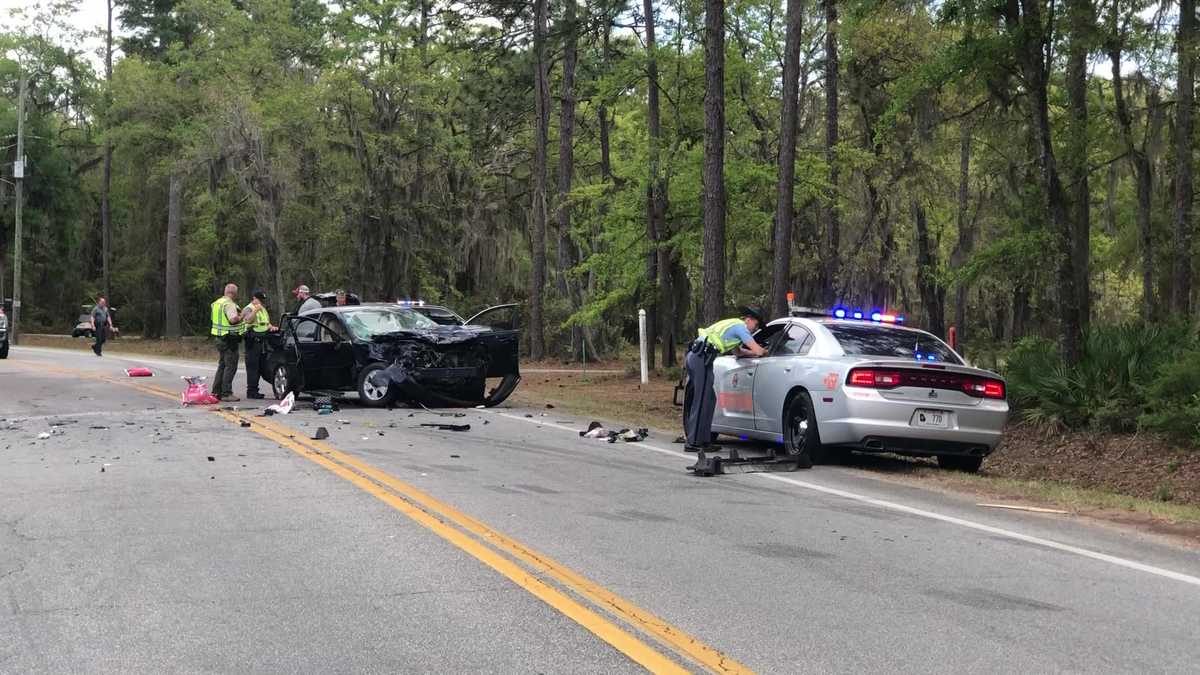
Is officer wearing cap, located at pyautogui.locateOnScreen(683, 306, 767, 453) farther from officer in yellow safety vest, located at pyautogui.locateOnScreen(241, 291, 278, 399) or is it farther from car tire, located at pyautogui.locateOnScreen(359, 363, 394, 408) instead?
officer in yellow safety vest, located at pyautogui.locateOnScreen(241, 291, 278, 399)

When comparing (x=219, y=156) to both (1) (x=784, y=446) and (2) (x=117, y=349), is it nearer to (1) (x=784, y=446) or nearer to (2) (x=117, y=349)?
(2) (x=117, y=349)

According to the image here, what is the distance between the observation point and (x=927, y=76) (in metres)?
16.2

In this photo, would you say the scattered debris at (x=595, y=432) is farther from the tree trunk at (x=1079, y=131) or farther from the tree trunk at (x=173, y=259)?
the tree trunk at (x=173, y=259)

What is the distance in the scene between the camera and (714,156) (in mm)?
19625

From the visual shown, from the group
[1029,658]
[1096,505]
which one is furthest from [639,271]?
[1029,658]

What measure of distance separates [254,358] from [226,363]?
49 centimetres

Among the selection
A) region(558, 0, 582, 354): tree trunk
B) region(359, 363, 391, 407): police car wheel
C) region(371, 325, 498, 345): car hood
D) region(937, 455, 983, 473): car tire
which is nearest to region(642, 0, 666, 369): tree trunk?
region(558, 0, 582, 354): tree trunk

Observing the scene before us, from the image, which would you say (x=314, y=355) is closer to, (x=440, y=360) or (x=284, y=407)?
(x=284, y=407)

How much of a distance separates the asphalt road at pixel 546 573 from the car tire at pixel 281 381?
5.89 metres

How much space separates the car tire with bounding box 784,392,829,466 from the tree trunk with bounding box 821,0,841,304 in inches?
553

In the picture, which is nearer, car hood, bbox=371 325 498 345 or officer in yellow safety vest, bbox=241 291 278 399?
car hood, bbox=371 325 498 345

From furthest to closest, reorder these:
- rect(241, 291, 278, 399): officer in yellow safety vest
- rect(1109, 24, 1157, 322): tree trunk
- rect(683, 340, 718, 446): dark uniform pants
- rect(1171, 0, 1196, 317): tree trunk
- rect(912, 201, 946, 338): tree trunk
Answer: rect(912, 201, 946, 338): tree trunk
rect(1109, 24, 1157, 322): tree trunk
rect(1171, 0, 1196, 317): tree trunk
rect(241, 291, 278, 399): officer in yellow safety vest
rect(683, 340, 718, 446): dark uniform pants

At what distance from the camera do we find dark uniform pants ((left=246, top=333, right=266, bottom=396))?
Result: 711 inches

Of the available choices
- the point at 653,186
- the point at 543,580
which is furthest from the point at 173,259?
the point at 543,580
